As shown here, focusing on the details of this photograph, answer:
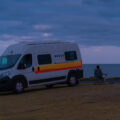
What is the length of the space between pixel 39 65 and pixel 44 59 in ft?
1.76

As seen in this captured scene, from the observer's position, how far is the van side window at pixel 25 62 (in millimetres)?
17352

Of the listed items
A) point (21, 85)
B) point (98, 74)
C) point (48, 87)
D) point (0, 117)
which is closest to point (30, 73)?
point (21, 85)

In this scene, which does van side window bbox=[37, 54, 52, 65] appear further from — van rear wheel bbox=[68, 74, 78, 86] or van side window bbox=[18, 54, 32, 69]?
van rear wheel bbox=[68, 74, 78, 86]

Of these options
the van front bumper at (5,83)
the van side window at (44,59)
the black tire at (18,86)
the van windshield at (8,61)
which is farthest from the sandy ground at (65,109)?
the van side window at (44,59)

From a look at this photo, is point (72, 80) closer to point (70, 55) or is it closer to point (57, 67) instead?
point (70, 55)

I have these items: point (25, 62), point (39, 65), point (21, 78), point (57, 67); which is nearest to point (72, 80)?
point (57, 67)

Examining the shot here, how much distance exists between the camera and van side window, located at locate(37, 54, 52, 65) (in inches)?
722

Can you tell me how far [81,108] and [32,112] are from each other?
65.5 inches

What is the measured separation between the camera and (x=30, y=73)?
17766mm

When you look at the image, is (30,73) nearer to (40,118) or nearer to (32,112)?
(32,112)

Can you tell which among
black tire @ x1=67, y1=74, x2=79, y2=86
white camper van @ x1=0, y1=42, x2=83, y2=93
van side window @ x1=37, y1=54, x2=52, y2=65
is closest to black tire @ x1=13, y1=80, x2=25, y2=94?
white camper van @ x1=0, y1=42, x2=83, y2=93

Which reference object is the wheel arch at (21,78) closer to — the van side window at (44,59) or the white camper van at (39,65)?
the white camper van at (39,65)

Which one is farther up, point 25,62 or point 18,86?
point 25,62

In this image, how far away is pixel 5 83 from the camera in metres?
16.5
